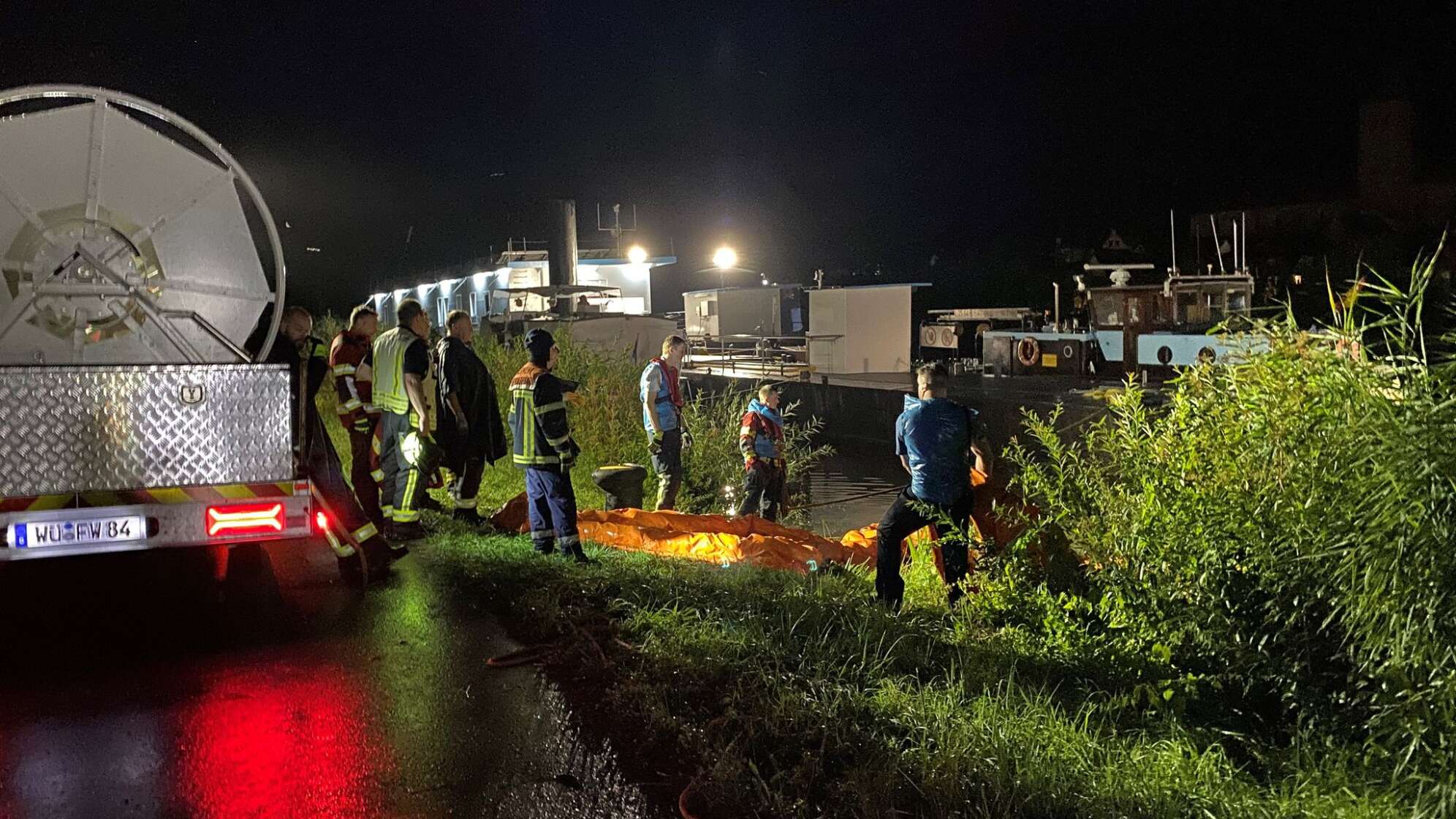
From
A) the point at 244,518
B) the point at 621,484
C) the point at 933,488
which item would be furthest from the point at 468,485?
the point at 933,488

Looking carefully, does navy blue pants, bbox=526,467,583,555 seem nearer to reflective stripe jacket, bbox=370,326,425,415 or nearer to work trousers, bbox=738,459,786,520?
reflective stripe jacket, bbox=370,326,425,415

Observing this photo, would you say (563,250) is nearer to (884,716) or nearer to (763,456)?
(763,456)

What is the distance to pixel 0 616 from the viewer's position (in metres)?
7.00

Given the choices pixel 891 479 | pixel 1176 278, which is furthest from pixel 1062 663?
pixel 1176 278

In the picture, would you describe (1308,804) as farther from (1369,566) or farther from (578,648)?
(578,648)

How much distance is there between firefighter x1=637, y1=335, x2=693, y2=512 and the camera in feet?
33.6

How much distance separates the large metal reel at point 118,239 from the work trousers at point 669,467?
12.9 feet

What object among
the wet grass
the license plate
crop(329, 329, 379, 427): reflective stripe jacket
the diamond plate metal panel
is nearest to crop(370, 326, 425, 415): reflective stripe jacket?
crop(329, 329, 379, 427): reflective stripe jacket

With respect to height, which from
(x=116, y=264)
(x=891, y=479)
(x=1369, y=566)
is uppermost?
(x=116, y=264)

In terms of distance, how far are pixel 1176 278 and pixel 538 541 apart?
1724cm

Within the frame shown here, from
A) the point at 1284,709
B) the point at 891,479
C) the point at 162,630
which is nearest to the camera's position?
the point at 1284,709

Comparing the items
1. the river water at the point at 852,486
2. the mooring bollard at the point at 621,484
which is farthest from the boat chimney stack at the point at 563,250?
the mooring bollard at the point at 621,484

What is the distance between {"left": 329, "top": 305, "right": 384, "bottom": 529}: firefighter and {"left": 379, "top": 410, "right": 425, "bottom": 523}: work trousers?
0.14 metres

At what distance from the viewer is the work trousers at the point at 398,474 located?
29.8 ft
